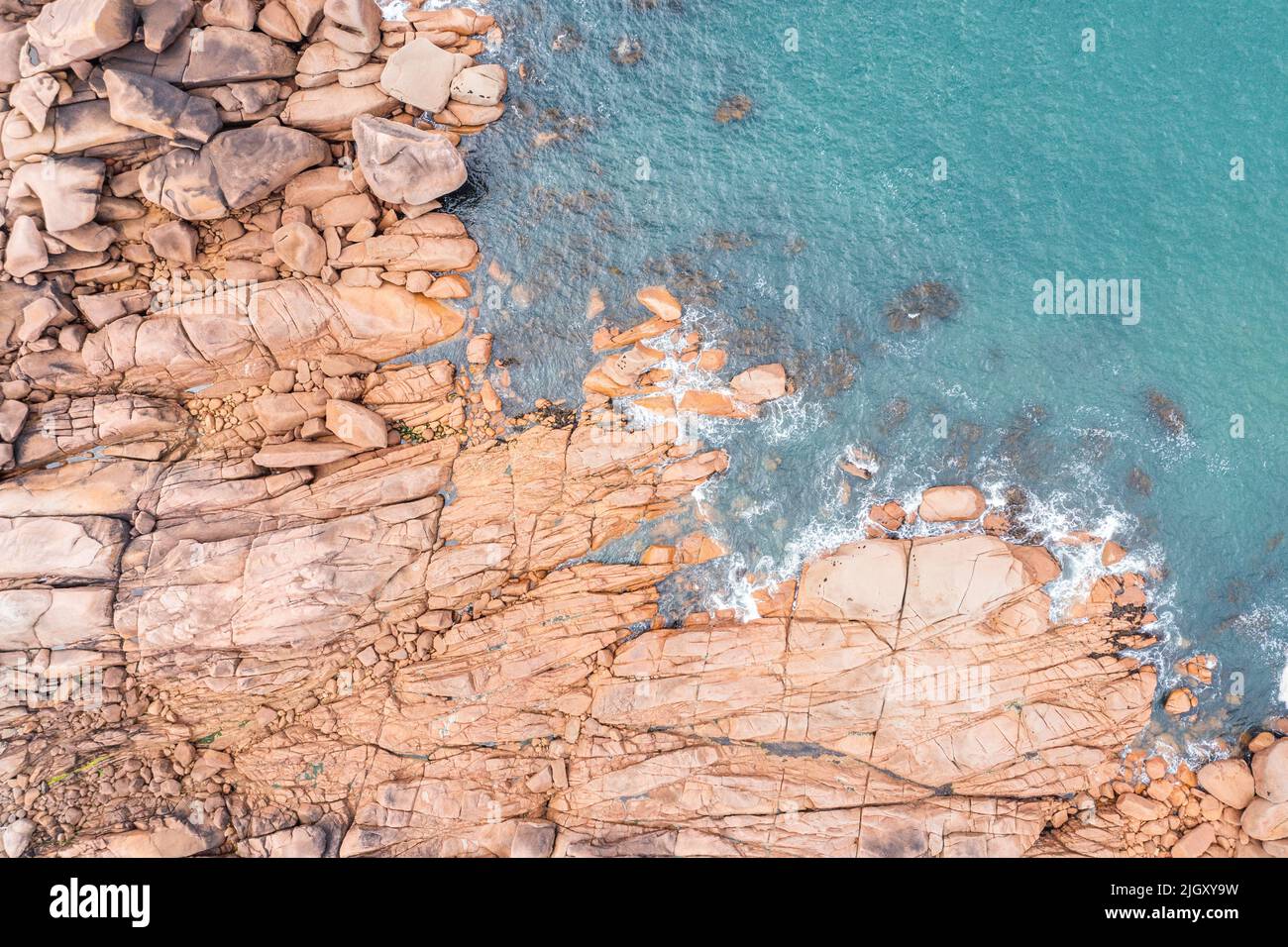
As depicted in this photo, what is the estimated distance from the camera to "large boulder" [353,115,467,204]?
30125mm

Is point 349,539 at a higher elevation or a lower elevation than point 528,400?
lower

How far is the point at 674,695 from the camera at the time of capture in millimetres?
29047

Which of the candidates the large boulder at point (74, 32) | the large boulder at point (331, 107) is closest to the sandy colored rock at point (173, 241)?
the large boulder at point (331, 107)

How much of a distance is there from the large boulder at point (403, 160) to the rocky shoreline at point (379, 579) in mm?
154

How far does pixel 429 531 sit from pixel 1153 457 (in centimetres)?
2929

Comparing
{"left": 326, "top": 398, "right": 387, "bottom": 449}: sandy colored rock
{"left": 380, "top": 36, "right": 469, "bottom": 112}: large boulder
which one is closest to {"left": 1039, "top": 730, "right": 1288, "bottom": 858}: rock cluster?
{"left": 326, "top": 398, "right": 387, "bottom": 449}: sandy colored rock

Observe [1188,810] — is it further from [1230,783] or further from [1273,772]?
[1273,772]

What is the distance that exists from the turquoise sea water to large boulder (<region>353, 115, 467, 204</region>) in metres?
1.54

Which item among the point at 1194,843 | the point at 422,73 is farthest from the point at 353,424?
the point at 1194,843

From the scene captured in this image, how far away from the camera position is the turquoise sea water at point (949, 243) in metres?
30.7

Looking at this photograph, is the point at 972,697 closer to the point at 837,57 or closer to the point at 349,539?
the point at 349,539

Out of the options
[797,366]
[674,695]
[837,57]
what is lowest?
[674,695]

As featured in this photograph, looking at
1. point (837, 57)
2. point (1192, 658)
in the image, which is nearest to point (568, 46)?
point (837, 57)

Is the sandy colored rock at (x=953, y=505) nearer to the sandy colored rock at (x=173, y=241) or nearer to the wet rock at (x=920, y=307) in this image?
the wet rock at (x=920, y=307)
